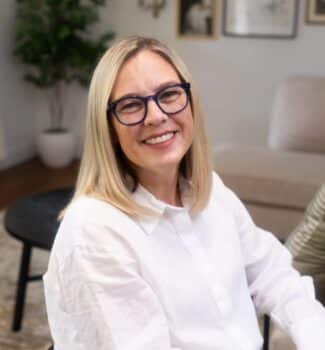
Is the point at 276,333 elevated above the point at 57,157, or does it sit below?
above

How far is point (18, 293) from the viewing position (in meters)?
2.21

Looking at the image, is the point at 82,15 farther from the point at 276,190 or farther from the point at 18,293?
the point at 18,293

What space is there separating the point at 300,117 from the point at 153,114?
7.53 ft

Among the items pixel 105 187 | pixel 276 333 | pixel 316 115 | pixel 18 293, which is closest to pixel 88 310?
pixel 105 187

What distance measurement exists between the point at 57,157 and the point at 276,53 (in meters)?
1.74

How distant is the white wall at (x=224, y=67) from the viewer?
386 cm

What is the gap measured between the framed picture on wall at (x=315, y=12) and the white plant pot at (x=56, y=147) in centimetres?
188

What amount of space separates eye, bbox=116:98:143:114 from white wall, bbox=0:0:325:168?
3.07 metres

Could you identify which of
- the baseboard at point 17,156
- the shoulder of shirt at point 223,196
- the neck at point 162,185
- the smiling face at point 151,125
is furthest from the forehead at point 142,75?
the baseboard at point 17,156

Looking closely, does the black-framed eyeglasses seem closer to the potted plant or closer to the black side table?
the black side table

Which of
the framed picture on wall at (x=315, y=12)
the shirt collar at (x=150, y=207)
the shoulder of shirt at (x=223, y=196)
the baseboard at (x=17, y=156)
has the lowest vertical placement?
the baseboard at (x=17, y=156)

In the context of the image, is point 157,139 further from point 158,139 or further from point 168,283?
point 168,283

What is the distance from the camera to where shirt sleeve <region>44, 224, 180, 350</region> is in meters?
0.91

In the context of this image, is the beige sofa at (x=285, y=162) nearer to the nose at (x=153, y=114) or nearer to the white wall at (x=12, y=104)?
the nose at (x=153, y=114)
